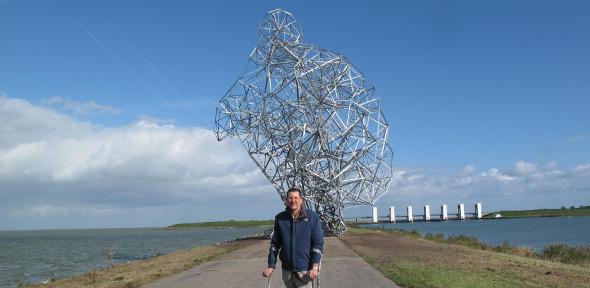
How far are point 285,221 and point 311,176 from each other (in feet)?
122

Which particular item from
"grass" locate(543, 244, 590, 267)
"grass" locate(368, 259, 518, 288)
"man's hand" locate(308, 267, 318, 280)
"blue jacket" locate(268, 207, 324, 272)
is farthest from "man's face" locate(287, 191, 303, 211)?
"grass" locate(543, 244, 590, 267)

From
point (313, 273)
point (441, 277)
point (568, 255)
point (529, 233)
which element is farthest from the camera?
point (529, 233)

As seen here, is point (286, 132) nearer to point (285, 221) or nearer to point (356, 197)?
point (356, 197)

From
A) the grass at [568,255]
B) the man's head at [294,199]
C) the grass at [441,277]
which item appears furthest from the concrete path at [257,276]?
the grass at [568,255]

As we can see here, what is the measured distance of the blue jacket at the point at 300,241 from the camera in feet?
29.9

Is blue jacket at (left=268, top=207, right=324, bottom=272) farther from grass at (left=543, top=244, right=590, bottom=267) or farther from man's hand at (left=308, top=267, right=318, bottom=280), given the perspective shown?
grass at (left=543, top=244, right=590, bottom=267)

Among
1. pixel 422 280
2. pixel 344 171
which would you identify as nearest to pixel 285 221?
pixel 422 280

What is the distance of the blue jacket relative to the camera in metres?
9.12

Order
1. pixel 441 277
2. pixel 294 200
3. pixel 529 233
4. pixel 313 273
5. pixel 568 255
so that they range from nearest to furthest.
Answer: pixel 294 200 < pixel 313 273 < pixel 441 277 < pixel 568 255 < pixel 529 233

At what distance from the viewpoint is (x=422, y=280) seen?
17906 mm

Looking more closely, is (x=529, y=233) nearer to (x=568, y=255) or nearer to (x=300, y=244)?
(x=568, y=255)

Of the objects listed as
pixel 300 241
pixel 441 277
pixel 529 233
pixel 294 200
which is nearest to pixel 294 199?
pixel 294 200

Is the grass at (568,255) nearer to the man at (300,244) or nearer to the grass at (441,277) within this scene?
the grass at (441,277)

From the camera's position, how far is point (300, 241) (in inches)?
359
